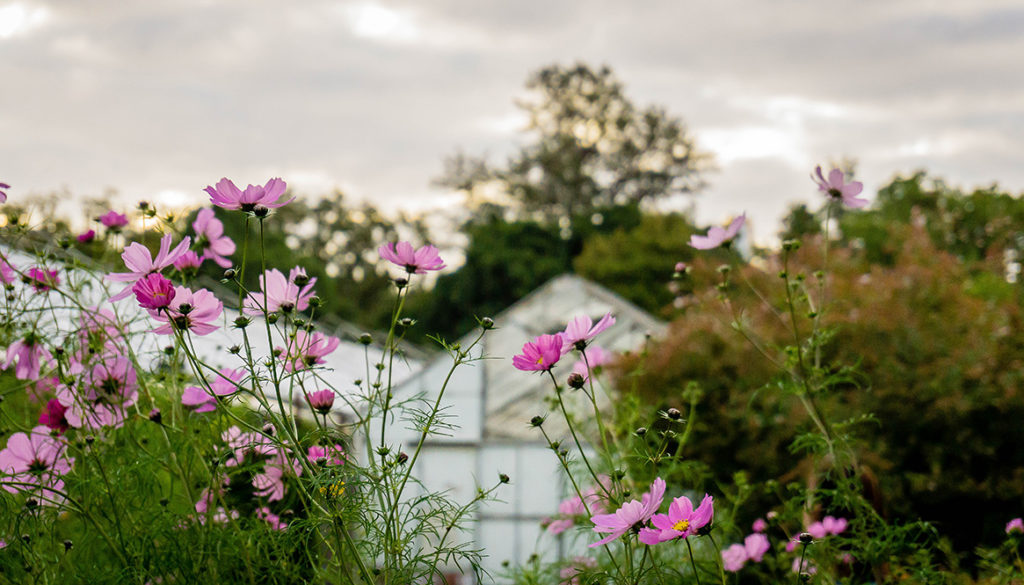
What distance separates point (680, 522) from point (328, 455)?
508 mm

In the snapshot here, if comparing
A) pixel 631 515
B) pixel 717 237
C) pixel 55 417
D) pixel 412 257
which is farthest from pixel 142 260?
pixel 717 237

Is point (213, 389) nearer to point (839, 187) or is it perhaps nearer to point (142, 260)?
point (142, 260)

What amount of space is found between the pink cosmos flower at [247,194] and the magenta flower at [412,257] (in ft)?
0.67

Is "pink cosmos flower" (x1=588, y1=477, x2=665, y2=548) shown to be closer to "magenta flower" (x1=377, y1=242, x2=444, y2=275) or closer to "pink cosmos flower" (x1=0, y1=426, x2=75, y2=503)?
"magenta flower" (x1=377, y1=242, x2=444, y2=275)

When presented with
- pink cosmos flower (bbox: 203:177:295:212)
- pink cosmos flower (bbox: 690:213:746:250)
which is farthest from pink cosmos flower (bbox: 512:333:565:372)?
pink cosmos flower (bbox: 690:213:746:250)

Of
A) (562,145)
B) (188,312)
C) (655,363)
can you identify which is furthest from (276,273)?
(562,145)

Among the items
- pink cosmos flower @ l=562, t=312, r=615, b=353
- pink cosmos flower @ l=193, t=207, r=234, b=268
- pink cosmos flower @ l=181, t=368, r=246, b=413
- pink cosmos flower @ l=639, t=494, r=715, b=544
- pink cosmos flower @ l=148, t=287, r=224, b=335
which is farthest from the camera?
pink cosmos flower @ l=193, t=207, r=234, b=268

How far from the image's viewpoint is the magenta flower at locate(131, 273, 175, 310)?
1146mm

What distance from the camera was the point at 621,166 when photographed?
21.5 metres

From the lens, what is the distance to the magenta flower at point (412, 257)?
1.34 m

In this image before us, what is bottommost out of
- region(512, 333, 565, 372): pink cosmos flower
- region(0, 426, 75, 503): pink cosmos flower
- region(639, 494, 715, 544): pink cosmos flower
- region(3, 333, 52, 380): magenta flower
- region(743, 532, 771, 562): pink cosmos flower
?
region(743, 532, 771, 562): pink cosmos flower

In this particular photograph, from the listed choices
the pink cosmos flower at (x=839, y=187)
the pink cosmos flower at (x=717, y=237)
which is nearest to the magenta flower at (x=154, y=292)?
the pink cosmos flower at (x=717, y=237)

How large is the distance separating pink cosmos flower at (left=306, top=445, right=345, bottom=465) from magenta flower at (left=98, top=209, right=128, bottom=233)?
664 millimetres

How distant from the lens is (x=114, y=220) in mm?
1798
